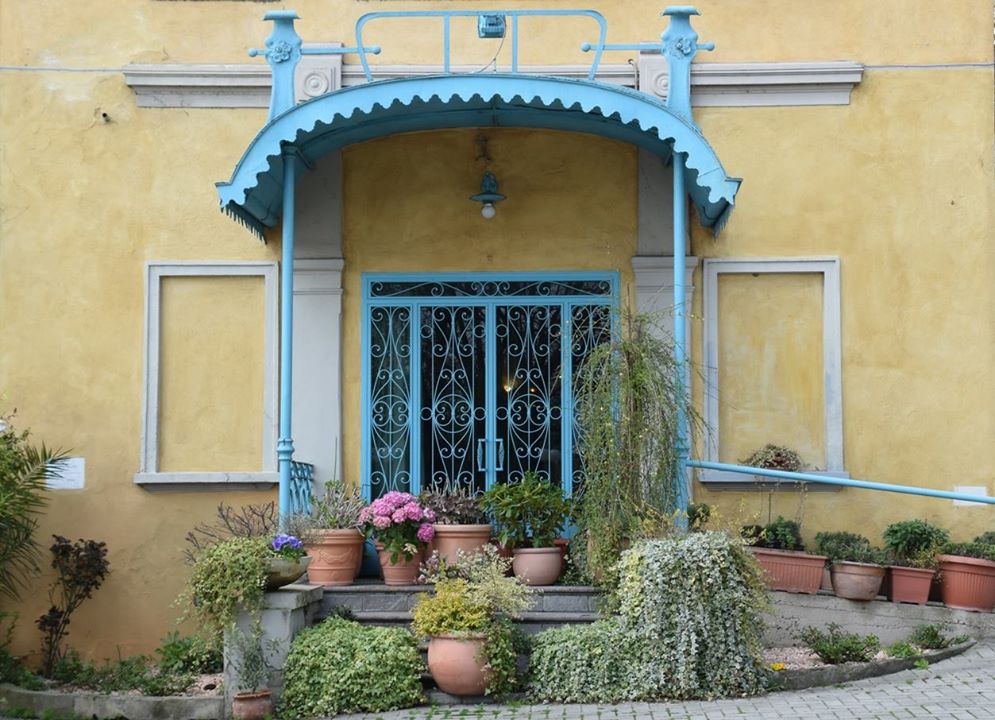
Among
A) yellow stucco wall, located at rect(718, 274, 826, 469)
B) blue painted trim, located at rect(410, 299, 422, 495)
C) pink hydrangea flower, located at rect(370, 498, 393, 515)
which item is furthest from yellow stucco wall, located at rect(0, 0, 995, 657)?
pink hydrangea flower, located at rect(370, 498, 393, 515)

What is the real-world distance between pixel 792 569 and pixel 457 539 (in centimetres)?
252

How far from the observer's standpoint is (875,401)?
10.8 metres

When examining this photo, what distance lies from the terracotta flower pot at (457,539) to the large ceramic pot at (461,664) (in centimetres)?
119

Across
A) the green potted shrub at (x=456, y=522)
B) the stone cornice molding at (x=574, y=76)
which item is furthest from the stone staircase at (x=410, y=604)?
the stone cornice molding at (x=574, y=76)

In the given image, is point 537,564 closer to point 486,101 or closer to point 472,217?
point 472,217

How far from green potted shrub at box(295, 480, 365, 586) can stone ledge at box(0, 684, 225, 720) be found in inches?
51.2

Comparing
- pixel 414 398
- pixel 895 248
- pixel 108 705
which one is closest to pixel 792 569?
pixel 895 248

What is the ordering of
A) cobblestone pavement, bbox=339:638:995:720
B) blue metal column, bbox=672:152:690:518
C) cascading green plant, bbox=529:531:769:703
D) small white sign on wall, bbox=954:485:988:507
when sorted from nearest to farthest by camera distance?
1. cobblestone pavement, bbox=339:638:995:720
2. cascading green plant, bbox=529:531:769:703
3. blue metal column, bbox=672:152:690:518
4. small white sign on wall, bbox=954:485:988:507

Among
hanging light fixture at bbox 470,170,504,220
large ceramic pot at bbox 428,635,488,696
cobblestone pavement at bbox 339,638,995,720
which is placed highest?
hanging light fixture at bbox 470,170,504,220

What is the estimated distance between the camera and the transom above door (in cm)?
1087

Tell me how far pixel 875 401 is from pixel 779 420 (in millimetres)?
767

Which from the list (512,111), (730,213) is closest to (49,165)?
(512,111)

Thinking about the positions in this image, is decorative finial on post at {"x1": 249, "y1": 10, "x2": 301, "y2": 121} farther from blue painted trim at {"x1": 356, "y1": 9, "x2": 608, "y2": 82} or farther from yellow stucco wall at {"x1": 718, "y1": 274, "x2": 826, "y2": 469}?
yellow stucco wall at {"x1": 718, "y1": 274, "x2": 826, "y2": 469}

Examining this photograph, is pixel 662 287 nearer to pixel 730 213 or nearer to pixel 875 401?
pixel 730 213
